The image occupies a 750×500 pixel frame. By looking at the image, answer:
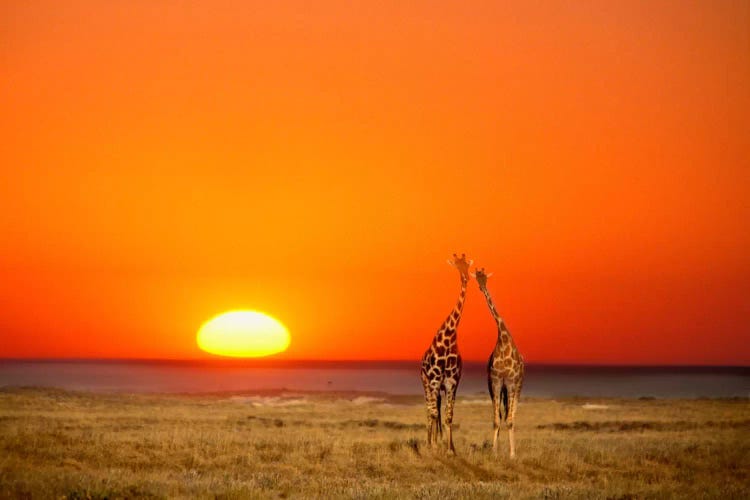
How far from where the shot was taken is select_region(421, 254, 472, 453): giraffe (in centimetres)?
2744

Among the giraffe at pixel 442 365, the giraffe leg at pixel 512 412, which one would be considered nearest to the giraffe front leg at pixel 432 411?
the giraffe at pixel 442 365

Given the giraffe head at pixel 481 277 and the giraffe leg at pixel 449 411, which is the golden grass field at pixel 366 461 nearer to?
the giraffe leg at pixel 449 411

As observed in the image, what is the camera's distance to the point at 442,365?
27.5 m

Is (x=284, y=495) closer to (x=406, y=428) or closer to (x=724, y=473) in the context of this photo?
(x=724, y=473)

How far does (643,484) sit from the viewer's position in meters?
21.8

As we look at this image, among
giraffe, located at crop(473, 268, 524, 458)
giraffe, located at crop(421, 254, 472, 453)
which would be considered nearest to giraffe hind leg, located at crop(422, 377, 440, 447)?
giraffe, located at crop(421, 254, 472, 453)

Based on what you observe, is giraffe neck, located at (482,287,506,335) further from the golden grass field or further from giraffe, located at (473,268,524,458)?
the golden grass field

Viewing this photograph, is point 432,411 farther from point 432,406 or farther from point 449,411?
point 449,411

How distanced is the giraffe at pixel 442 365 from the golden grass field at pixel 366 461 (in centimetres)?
108

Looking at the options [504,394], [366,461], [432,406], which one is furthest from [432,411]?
[366,461]

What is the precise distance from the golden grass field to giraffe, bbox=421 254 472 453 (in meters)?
1.08

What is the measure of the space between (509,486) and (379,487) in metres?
2.94

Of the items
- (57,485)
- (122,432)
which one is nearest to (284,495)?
(57,485)

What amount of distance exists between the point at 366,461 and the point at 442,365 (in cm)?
420
